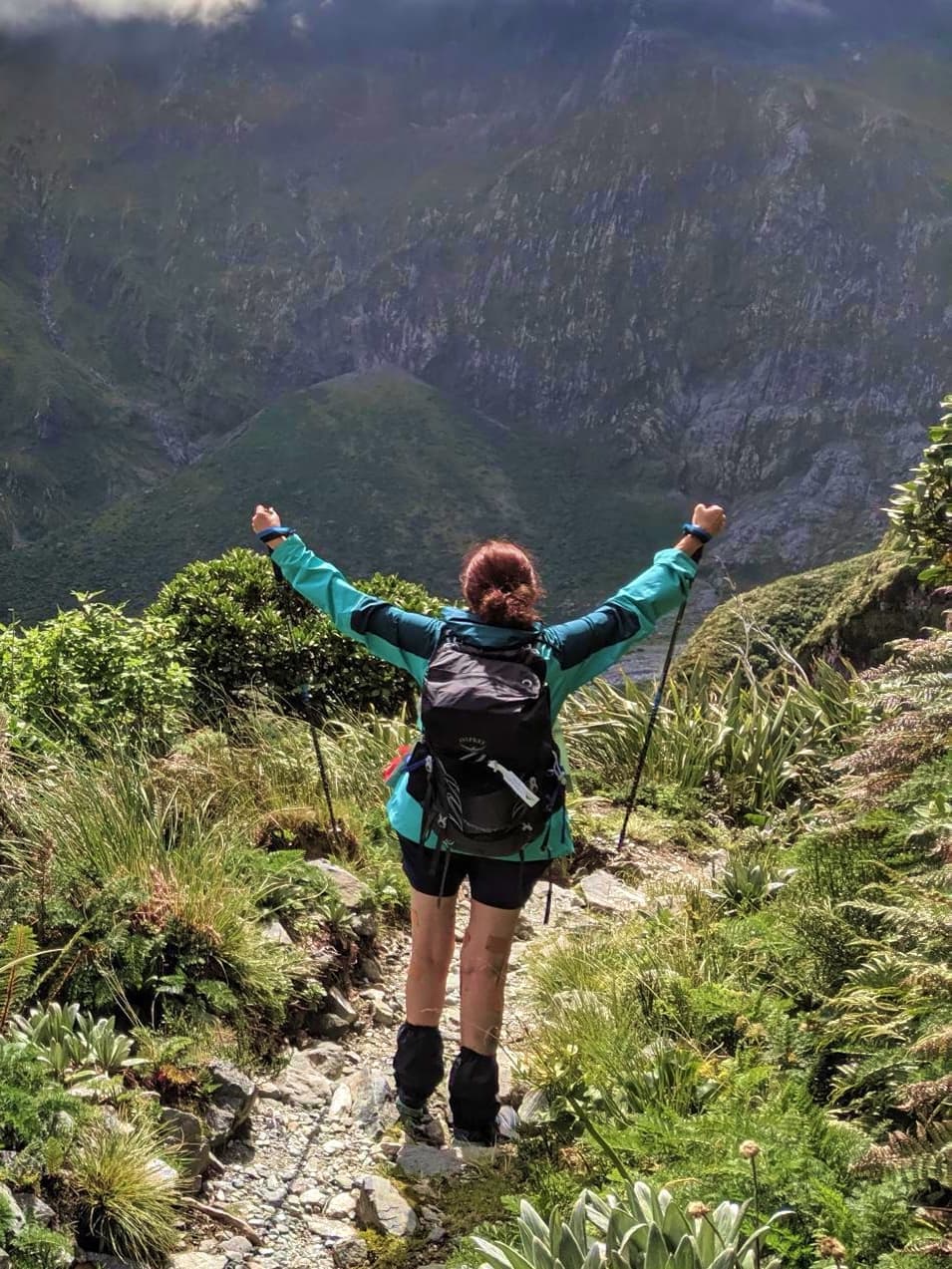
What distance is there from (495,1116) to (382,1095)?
490 mm

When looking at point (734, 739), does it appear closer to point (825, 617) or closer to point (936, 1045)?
point (825, 617)

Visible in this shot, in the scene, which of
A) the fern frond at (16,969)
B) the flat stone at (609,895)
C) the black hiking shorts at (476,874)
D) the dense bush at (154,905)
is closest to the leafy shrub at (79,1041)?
the fern frond at (16,969)

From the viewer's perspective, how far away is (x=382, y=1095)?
12.7 feet

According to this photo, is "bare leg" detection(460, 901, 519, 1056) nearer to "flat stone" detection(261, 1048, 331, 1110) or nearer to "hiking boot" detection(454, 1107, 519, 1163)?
"hiking boot" detection(454, 1107, 519, 1163)

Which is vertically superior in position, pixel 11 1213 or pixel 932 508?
pixel 932 508

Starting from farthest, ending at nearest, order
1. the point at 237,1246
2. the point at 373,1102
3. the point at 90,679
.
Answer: the point at 90,679 → the point at 373,1102 → the point at 237,1246

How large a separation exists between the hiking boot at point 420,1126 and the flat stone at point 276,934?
0.89 metres

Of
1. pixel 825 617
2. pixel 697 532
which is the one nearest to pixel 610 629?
pixel 697 532

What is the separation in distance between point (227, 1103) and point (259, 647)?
18.6 feet

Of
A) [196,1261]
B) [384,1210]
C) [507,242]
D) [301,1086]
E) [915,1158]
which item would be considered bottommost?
[507,242]

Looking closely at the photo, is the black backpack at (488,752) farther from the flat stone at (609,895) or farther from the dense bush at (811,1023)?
the flat stone at (609,895)

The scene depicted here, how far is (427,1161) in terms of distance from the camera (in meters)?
3.49

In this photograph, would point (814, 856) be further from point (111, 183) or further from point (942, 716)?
point (111, 183)

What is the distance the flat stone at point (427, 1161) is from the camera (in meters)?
3.46
